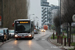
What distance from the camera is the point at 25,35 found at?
3200 centimetres

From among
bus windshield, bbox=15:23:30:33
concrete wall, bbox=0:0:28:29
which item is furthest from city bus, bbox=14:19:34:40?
concrete wall, bbox=0:0:28:29

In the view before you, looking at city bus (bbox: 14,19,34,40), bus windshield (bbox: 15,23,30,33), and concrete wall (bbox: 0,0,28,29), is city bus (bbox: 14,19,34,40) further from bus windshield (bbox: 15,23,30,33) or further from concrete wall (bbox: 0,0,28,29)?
concrete wall (bbox: 0,0,28,29)

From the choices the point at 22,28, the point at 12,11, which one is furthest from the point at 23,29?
the point at 12,11

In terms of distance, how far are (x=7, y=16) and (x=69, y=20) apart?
28.5 meters

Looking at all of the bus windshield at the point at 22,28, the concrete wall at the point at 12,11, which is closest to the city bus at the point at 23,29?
the bus windshield at the point at 22,28

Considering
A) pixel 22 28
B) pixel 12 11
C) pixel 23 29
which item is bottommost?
pixel 23 29

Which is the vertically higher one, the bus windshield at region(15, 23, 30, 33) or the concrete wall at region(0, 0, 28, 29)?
the concrete wall at region(0, 0, 28, 29)

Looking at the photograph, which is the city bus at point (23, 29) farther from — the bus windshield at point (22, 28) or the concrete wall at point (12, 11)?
the concrete wall at point (12, 11)

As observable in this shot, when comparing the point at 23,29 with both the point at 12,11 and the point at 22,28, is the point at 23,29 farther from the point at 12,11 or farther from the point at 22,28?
the point at 12,11

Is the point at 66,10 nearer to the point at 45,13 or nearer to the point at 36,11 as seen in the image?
the point at 36,11

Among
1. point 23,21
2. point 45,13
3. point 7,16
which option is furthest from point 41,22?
point 23,21

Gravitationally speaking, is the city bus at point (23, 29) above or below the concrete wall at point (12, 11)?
below

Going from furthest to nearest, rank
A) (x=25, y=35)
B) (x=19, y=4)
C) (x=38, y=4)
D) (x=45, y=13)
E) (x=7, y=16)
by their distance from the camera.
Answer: (x=45, y=13)
(x=38, y=4)
(x=19, y=4)
(x=7, y=16)
(x=25, y=35)

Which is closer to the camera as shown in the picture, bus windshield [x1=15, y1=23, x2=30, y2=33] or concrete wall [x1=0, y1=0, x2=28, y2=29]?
bus windshield [x1=15, y1=23, x2=30, y2=33]
